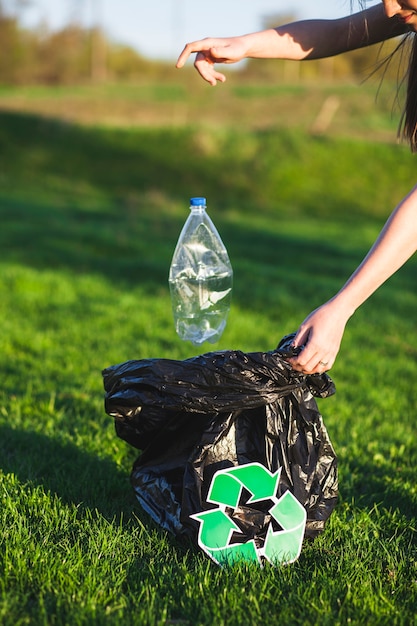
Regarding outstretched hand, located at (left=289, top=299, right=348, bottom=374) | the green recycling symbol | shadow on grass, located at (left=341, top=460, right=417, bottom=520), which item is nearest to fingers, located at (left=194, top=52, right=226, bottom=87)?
A: outstretched hand, located at (left=289, top=299, right=348, bottom=374)

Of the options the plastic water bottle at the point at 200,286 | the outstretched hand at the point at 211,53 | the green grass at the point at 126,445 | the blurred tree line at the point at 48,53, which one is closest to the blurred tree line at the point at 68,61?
the blurred tree line at the point at 48,53

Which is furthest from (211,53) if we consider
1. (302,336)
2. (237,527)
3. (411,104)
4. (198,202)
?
(237,527)

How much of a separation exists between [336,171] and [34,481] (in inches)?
830

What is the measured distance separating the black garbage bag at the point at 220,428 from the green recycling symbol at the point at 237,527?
3cm

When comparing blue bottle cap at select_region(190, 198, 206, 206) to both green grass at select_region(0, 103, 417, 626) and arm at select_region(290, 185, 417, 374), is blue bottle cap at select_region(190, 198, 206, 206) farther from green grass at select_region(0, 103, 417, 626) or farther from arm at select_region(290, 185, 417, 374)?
green grass at select_region(0, 103, 417, 626)

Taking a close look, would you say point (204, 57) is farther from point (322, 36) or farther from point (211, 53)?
point (322, 36)

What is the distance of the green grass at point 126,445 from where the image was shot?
2.32 metres

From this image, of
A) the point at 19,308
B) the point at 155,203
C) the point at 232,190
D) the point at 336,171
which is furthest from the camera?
the point at 336,171

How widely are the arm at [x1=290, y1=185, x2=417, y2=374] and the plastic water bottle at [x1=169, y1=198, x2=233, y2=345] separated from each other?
1015 mm

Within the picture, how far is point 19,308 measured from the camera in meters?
7.20

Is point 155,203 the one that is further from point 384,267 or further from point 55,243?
point 384,267

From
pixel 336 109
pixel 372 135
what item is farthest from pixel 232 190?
pixel 336 109

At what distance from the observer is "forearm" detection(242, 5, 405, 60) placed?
2766 millimetres

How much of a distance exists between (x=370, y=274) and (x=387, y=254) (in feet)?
0.29
